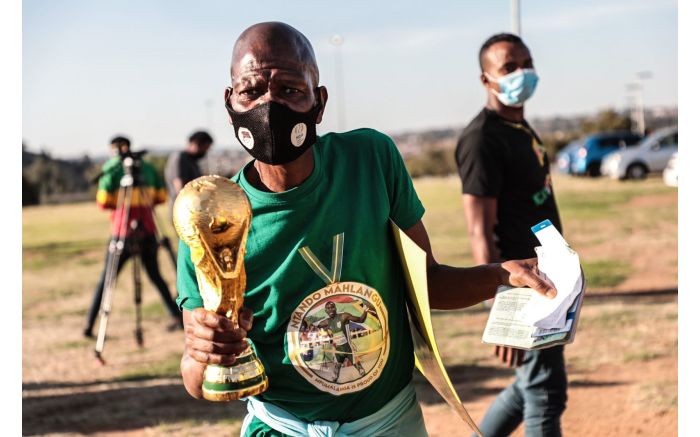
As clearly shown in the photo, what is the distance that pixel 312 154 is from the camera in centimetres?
229

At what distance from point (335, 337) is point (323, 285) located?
135 millimetres

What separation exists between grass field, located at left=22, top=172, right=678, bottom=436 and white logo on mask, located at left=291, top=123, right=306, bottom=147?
13.4 ft

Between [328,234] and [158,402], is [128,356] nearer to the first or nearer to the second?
[158,402]

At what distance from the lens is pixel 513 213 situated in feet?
13.1

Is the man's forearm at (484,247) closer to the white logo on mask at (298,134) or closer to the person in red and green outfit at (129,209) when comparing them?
the white logo on mask at (298,134)

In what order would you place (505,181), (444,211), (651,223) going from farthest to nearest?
(444,211) < (651,223) < (505,181)

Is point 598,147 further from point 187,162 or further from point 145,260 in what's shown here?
point 145,260

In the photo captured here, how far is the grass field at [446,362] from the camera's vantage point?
6.22m

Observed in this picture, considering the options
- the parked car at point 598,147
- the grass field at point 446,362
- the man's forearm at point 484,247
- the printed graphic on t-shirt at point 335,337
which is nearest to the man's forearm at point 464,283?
the printed graphic on t-shirt at point 335,337

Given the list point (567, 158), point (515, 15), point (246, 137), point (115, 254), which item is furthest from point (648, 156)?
point (246, 137)

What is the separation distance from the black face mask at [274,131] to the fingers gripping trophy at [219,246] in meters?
0.25

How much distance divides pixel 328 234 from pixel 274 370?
0.37 meters

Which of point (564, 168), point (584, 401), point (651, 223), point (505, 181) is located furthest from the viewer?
point (564, 168)

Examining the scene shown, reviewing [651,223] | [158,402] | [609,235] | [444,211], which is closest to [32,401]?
[158,402]
